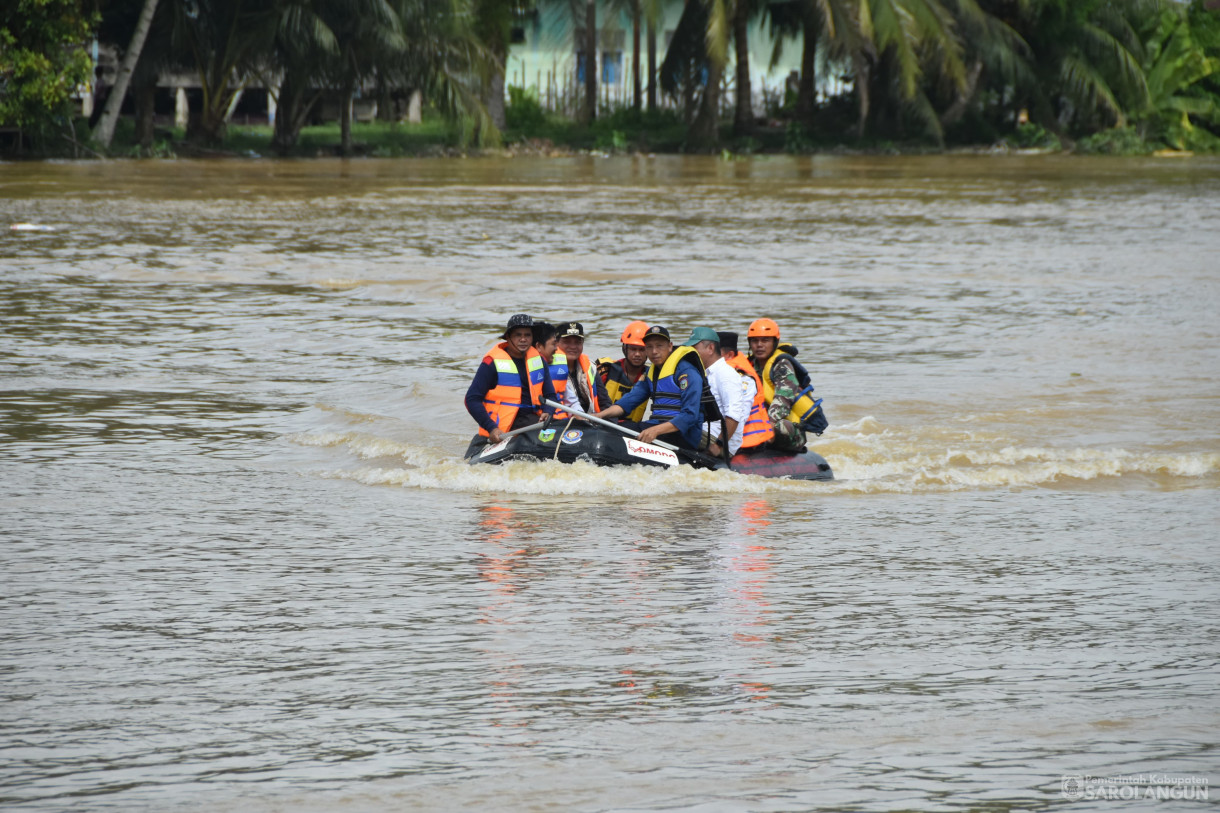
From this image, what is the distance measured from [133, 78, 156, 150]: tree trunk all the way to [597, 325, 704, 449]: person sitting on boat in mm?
37179

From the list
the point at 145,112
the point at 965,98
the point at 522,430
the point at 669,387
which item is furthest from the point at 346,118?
the point at 669,387

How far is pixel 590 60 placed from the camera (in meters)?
55.6

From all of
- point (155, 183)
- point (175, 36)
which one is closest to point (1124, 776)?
point (155, 183)

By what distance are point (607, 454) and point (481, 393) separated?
0.98 meters

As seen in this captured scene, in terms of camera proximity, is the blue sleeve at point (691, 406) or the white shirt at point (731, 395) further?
the white shirt at point (731, 395)

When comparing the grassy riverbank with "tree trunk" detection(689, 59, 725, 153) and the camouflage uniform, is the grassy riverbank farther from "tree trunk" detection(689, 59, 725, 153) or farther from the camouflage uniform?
the camouflage uniform

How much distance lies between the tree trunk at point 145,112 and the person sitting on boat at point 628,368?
119 feet

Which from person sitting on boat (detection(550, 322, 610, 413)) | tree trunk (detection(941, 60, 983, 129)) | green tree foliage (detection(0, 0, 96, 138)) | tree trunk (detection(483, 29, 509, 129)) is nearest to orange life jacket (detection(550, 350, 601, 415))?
person sitting on boat (detection(550, 322, 610, 413))

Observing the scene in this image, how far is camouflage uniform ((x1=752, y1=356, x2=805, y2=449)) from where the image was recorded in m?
10.2

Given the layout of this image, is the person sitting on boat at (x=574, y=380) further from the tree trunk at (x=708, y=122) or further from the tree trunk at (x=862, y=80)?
the tree trunk at (x=708, y=122)

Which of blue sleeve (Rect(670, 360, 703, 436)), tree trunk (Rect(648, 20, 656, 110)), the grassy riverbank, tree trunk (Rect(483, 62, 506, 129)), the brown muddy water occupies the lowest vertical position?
the brown muddy water

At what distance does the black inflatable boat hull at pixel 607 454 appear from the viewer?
1005cm

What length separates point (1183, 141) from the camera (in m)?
55.6

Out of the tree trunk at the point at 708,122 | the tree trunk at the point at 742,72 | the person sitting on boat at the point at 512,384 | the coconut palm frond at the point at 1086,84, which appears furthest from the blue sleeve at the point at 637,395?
the coconut palm frond at the point at 1086,84
